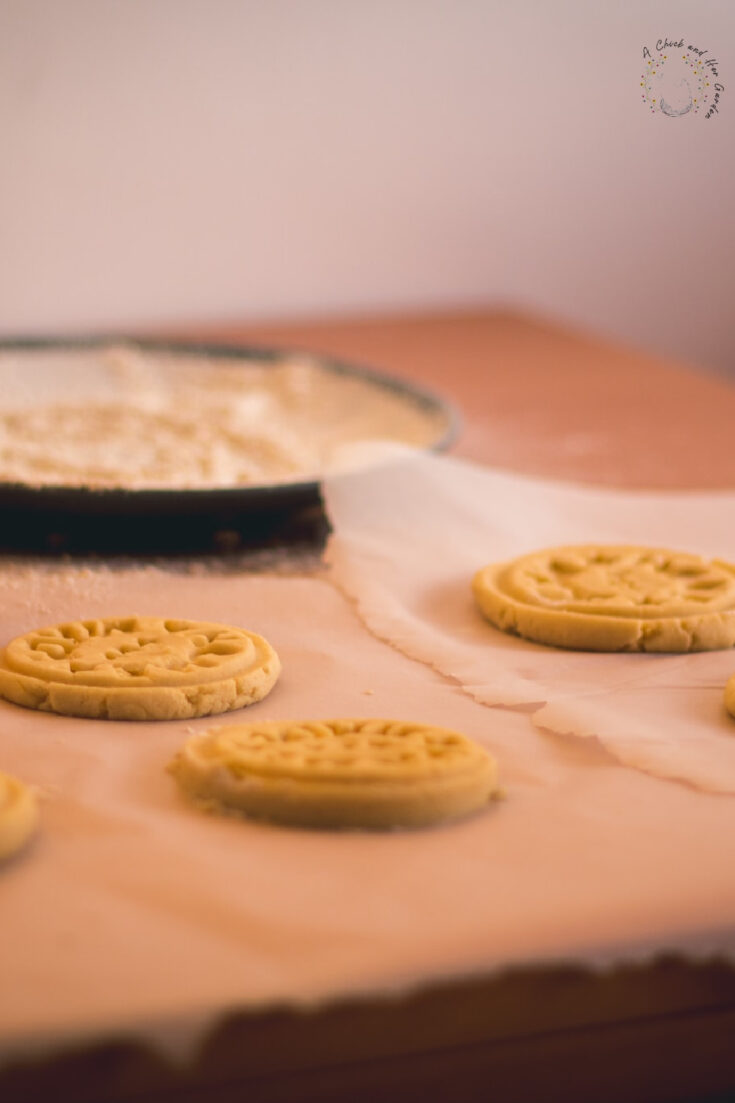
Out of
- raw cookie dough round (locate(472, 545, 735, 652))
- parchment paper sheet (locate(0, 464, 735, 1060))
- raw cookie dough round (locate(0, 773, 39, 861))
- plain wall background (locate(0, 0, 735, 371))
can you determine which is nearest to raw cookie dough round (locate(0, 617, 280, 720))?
parchment paper sheet (locate(0, 464, 735, 1060))

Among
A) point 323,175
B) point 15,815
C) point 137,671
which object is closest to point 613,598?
point 137,671

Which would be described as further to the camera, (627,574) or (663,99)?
(663,99)

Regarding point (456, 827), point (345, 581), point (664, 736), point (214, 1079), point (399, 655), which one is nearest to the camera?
point (214, 1079)

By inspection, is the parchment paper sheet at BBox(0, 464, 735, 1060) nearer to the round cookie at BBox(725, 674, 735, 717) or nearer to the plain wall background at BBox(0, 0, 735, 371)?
the round cookie at BBox(725, 674, 735, 717)

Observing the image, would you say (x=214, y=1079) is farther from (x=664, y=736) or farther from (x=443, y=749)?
(x=664, y=736)

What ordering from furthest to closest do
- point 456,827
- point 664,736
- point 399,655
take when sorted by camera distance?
point 399,655
point 664,736
point 456,827

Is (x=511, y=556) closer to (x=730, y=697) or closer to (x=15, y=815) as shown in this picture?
(x=730, y=697)

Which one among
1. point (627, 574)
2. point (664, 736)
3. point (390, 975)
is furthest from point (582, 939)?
point (627, 574)
